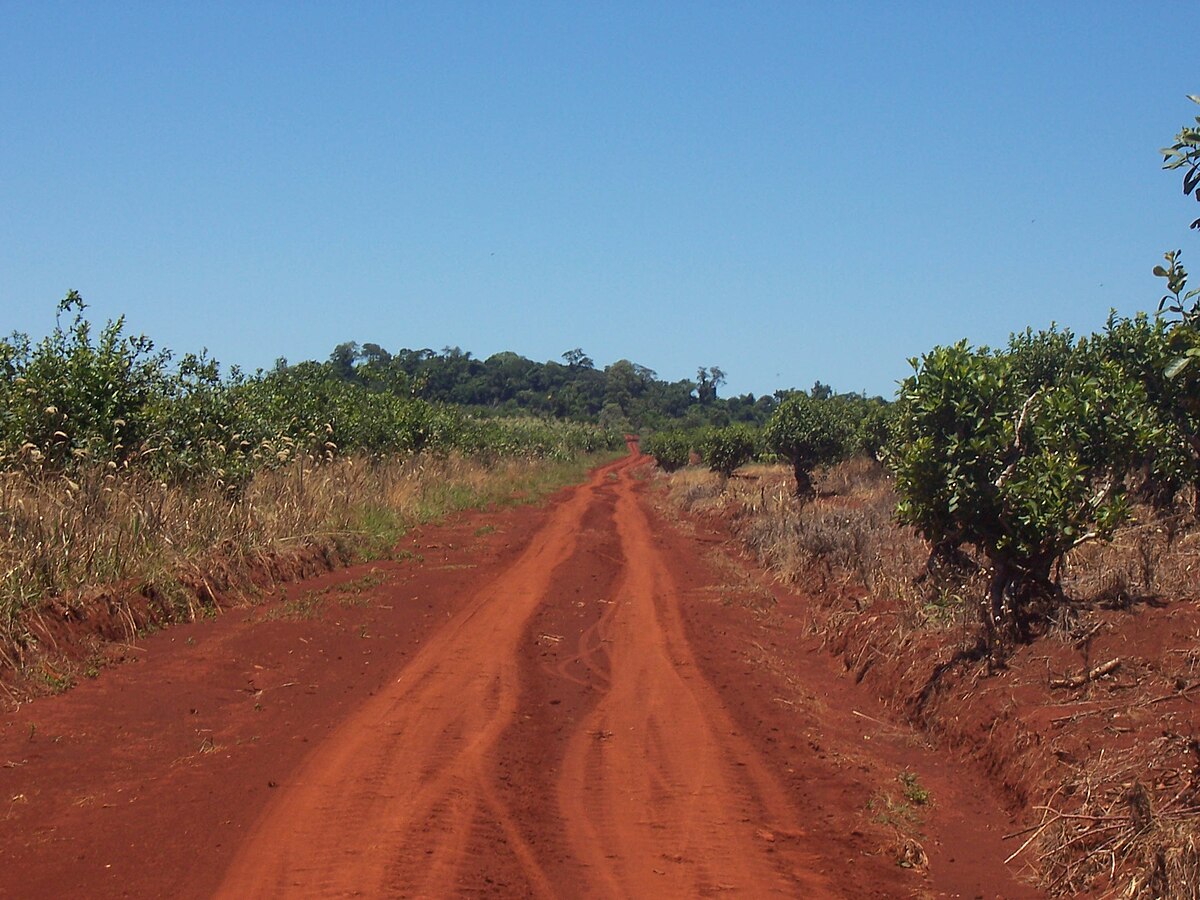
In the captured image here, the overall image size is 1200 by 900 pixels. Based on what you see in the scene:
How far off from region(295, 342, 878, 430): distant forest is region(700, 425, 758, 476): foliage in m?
44.8

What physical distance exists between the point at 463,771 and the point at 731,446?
31.0 meters

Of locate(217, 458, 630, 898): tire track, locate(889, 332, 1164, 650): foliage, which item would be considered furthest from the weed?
locate(217, 458, 630, 898): tire track

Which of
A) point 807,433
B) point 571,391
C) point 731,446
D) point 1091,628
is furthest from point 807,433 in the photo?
point 571,391

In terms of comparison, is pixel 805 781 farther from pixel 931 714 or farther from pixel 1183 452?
pixel 1183 452

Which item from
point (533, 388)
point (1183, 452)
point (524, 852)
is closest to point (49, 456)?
point (524, 852)

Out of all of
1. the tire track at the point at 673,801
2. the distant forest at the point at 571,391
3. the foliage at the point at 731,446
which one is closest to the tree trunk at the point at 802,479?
the foliage at the point at 731,446

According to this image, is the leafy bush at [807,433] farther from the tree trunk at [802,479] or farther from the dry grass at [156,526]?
the dry grass at [156,526]

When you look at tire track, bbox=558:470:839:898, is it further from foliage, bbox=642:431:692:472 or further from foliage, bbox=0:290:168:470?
foliage, bbox=642:431:692:472

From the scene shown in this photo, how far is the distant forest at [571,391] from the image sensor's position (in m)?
97.5

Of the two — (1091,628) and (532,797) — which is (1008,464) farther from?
(532,797)

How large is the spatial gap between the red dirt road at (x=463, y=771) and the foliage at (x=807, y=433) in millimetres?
16604

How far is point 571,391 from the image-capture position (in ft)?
356

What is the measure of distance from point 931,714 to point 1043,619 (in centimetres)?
129

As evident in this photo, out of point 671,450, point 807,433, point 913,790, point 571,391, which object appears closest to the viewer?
point 913,790
